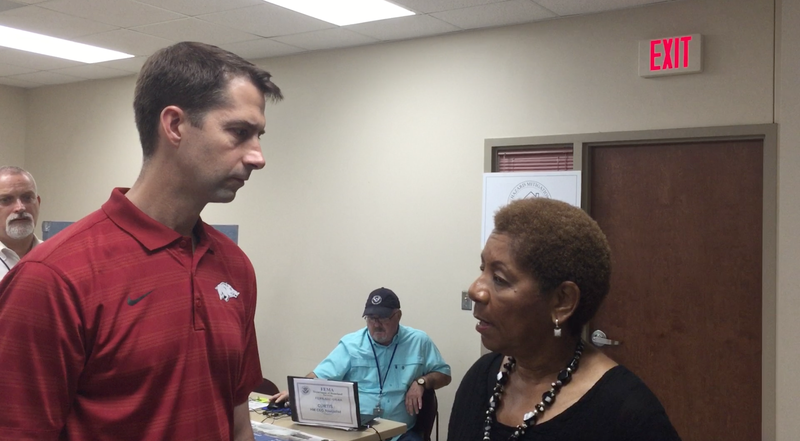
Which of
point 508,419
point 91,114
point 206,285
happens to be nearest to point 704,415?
point 508,419

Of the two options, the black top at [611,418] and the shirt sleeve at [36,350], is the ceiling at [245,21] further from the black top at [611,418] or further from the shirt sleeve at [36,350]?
the shirt sleeve at [36,350]

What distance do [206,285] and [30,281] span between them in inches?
13.5

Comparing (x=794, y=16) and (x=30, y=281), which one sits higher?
(x=794, y=16)

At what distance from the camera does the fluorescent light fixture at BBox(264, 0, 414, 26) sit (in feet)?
13.7

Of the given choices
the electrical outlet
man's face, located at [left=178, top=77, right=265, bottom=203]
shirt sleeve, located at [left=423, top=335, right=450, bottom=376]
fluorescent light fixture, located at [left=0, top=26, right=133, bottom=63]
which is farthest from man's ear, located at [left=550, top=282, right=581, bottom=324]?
fluorescent light fixture, located at [left=0, top=26, right=133, bottom=63]

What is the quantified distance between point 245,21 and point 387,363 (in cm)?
232

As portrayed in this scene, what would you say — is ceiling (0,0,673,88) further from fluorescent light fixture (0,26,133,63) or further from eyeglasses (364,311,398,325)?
eyeglasses (364,311,398,325)

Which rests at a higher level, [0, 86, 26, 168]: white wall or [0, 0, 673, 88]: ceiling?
[0, 0, 673, 88]: ceiling

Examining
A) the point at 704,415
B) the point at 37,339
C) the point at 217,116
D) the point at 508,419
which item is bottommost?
the point at 704,415

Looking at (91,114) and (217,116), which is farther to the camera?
(91,114)

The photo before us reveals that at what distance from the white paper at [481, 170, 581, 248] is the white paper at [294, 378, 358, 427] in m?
1.45

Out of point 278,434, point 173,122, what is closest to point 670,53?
point 278,434

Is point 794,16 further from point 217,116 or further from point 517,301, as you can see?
point 217,116

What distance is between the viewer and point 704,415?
12.6 feet
